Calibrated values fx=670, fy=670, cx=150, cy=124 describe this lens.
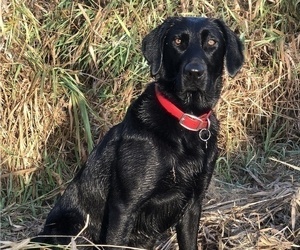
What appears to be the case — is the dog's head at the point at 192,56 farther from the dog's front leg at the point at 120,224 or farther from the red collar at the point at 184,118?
the dog's front leg at the point at 120,224

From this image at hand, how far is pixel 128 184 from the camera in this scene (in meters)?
3.40

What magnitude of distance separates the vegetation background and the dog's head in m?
1.34

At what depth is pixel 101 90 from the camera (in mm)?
5453

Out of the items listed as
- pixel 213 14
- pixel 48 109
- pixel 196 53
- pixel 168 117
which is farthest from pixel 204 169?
pixel 213 14

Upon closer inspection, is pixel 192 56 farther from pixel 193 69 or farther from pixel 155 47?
pixel 155 47

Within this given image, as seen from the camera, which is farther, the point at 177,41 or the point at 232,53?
the point at 232,53

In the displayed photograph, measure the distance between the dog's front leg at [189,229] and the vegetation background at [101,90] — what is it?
0.97 m

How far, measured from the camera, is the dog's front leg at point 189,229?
3.69 meters

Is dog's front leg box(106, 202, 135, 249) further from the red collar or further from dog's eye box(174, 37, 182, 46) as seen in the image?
dog's eye box(174, 37, 182, 46)

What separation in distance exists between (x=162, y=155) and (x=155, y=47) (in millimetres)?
609

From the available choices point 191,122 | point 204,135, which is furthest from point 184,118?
point 204,135

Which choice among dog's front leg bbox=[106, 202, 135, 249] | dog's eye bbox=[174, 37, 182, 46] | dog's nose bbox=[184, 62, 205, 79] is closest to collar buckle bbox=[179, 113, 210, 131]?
dog's nose bbox=[184, 62, 205, 79]

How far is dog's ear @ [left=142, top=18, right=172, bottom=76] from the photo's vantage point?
141 inches

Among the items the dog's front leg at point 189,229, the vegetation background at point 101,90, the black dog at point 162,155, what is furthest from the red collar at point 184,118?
the vegetation background at point 101,90
